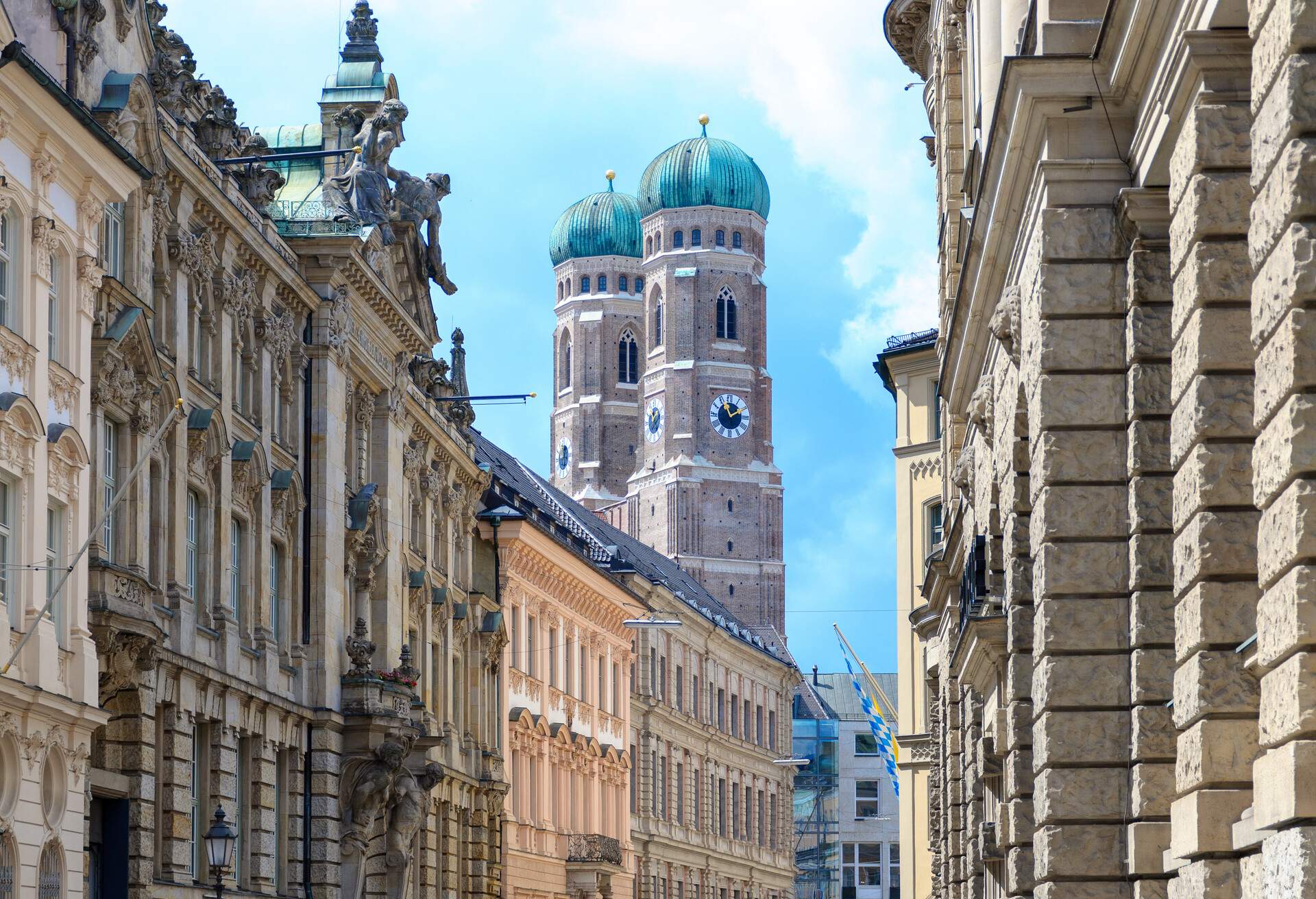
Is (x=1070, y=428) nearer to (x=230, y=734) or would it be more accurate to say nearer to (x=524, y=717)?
(x=230, y=734)

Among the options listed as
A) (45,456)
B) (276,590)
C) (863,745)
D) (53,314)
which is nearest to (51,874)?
(45,456)

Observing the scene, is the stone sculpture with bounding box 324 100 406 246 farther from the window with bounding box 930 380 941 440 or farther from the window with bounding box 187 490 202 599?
the window with bounding box 930 380 941 440

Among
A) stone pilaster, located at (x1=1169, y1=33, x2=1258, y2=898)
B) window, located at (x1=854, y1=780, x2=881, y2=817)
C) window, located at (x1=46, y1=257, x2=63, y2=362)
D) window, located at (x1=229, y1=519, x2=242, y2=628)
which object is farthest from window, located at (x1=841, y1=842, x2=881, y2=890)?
stone pilaster, located at (x1=1169, y1=33, x2=1258, y2=898)

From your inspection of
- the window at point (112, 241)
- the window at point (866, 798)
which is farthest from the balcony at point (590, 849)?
the window at point (866, 798)

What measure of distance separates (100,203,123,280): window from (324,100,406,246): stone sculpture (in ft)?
37.6

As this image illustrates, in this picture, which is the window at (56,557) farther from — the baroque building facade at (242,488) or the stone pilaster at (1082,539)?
the stone pilaster at (1082,539)

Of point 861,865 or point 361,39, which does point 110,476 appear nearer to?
point 361,39

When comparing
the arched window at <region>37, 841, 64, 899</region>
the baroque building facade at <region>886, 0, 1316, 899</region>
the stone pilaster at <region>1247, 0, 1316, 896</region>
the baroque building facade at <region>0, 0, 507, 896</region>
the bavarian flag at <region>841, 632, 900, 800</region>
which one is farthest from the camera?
the bavarian flag at <region>841, 632, 900, 800</region>

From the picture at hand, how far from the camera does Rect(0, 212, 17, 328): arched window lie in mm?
28317

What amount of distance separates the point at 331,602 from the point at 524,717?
20.0m

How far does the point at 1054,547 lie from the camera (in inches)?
792

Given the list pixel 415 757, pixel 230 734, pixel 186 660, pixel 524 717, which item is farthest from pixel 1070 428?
pixel 524 717

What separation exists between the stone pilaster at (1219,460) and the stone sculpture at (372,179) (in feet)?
105

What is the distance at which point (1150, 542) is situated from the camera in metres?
18.5
